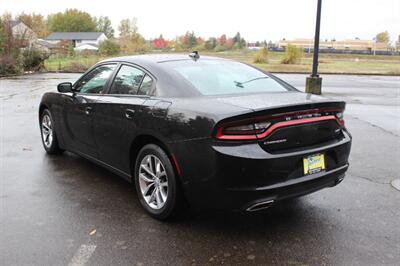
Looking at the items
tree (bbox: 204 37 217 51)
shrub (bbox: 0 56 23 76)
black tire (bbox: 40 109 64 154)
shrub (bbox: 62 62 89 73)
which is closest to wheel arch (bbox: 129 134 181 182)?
black tire (bbox: 40 109 64 154)

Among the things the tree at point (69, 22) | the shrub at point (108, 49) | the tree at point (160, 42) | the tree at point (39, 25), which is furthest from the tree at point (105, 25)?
the shrub at point (108, 49)

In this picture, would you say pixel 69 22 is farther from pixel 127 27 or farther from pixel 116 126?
pixel 116 126

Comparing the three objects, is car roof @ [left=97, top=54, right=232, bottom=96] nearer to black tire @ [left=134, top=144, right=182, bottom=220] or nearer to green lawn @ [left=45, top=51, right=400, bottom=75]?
black tire @ [left=134, top=144, right=182, bottom=220]

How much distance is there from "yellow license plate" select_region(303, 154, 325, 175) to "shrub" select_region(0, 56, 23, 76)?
24847mm

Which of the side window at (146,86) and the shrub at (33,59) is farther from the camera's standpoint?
the shrub at (33,59)

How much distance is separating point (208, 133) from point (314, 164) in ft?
3.27

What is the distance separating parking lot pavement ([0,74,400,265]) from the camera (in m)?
3.22

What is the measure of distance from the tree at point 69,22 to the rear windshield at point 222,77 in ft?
469

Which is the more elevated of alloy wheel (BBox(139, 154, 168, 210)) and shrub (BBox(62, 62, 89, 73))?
shrub (BBox(62, 62, 89, 73))

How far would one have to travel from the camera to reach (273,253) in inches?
129

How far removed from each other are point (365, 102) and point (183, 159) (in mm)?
11185

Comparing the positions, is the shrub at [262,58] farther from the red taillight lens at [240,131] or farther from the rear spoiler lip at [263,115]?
the red taillight lens at [240,131]

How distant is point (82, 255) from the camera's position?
10.6 ft

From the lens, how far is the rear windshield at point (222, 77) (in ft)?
13.1
